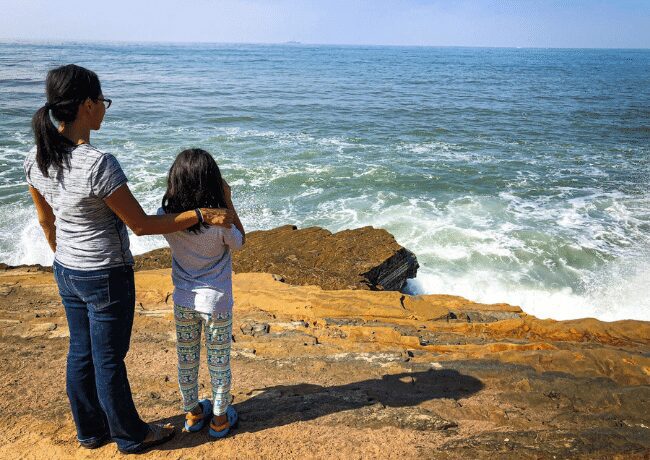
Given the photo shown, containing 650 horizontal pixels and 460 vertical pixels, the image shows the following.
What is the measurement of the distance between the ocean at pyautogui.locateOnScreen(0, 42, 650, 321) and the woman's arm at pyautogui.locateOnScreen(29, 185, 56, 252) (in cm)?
694

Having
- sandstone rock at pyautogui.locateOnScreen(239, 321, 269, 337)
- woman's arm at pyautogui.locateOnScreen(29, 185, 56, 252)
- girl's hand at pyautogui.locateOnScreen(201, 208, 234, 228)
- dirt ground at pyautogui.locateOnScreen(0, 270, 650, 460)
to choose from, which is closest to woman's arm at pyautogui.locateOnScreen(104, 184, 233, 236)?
girl's hand at pyautogui.locateOnScreen(201, 208, 234, 228)

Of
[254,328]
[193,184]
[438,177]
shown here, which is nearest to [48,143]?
[193,184]

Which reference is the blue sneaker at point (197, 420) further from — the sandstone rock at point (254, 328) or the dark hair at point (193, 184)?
the sandstone rock at point (254, 328)

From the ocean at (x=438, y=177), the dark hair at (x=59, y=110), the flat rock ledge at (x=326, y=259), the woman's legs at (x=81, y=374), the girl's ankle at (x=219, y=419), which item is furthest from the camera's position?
the ocean at (x=438, y=177)

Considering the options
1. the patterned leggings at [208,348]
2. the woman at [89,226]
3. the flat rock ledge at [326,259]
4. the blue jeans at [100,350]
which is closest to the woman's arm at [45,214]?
the woman at [89,226]

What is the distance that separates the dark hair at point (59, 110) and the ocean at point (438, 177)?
723 centimetres

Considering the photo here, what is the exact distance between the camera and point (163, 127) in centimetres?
2064

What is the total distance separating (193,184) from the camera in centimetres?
247

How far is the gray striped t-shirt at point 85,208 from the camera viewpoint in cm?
225

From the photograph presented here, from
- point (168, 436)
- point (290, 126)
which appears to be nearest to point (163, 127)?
point (290, 126)

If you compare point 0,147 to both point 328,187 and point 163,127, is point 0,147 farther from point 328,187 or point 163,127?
point 328,187

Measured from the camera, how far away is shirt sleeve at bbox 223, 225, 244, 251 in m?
2.55

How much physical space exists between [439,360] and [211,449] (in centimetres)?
215

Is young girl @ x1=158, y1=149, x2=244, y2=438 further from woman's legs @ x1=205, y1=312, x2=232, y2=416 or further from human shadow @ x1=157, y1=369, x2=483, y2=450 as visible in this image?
human shadow @ x1=157, y1=369, x2=483, y2=450
